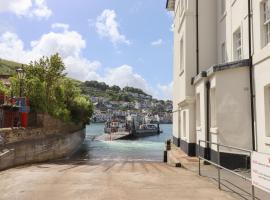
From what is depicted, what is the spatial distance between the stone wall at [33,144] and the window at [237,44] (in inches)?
418

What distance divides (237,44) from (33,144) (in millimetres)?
14565

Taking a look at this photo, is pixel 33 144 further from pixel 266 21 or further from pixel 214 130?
pixel 266 21

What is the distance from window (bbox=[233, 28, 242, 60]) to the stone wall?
10.6 m

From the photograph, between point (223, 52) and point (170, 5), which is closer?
point (223, 52)

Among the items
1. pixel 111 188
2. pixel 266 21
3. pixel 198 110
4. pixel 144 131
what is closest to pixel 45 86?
pixel 198 110

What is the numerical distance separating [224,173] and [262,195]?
13.5ft

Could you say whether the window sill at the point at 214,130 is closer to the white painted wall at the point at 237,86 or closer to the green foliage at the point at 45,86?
the white painted wall at the point at 237,86

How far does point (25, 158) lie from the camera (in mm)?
23344

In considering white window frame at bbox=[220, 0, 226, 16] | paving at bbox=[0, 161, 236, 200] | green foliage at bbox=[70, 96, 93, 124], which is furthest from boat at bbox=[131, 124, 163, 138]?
paving at bbox=[0, 161, 236, 200]

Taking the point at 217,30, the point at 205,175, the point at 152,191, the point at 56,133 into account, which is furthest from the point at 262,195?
the point at 56,133

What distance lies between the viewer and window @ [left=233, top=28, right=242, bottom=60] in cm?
1726

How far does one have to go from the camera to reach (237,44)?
17.7 m

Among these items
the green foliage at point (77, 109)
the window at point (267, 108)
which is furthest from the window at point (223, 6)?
the green foliage at point (77, 109)

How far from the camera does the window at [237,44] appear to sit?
17.3m
